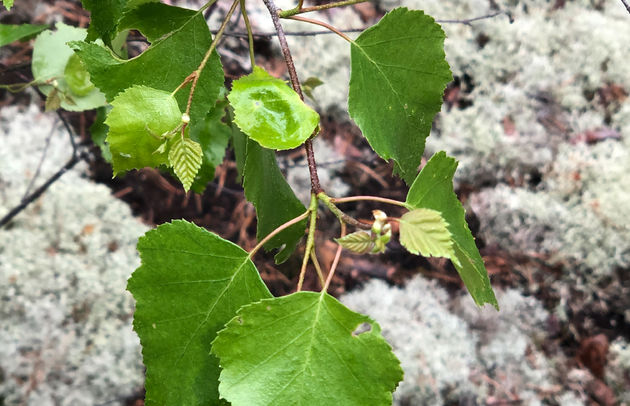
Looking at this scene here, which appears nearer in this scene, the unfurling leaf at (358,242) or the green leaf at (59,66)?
the unfurling leaf at (358,242)

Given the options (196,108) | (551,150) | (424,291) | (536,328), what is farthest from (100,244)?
(551,150)

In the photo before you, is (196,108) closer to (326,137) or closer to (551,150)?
(326,137)

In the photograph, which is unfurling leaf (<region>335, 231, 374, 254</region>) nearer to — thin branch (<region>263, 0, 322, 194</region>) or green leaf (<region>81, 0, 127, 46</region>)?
thin branch (<region>263, 0, 322, 194</region>)

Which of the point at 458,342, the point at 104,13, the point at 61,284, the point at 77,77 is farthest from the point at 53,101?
the point at 458,342

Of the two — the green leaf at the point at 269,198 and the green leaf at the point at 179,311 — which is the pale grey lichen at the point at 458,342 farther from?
the green leaf at the point at 179,311

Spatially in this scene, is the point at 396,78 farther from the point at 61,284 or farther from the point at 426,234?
the point at 61,284

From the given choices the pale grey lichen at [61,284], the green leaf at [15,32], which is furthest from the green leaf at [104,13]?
the pale grey lichen at [61,284]

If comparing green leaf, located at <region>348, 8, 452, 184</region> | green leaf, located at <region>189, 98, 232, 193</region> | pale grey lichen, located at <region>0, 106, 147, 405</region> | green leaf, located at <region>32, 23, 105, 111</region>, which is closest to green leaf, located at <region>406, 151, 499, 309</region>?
green leaf, located at <region>348, 8, 452, 184</region>
